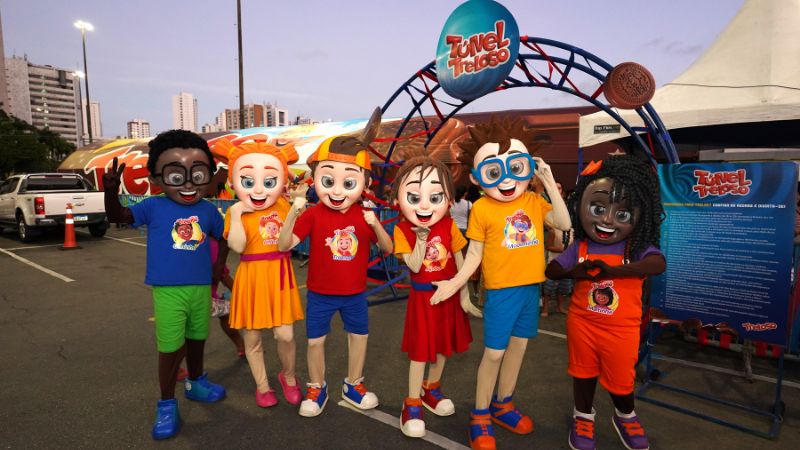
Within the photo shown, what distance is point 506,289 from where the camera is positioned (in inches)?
108

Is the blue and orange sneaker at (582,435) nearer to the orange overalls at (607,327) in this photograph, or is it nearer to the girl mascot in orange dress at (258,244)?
the orange overalls at (607,327)

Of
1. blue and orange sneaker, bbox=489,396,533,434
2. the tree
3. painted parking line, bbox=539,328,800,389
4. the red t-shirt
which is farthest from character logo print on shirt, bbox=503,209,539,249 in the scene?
the tree

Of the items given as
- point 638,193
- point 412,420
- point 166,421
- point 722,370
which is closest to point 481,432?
point 412,420

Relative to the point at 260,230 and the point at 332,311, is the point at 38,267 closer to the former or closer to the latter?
the point at 260,230

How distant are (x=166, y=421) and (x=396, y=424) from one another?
1.49 m

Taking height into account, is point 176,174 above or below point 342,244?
above

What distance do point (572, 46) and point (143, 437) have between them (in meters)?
4.72

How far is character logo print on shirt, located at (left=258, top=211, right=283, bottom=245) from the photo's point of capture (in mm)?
3105

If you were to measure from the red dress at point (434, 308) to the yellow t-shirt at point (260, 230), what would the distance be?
863mm

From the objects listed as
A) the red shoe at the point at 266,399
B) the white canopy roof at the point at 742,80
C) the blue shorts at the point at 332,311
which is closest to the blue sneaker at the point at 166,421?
the red shoe at the point at 266,399

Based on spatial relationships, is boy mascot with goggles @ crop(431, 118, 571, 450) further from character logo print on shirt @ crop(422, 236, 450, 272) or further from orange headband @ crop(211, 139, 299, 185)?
orange headband @ crop(211, 139, 299, 185)

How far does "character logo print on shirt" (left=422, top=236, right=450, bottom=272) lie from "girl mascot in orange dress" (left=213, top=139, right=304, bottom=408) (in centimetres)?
103

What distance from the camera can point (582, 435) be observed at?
109 inches

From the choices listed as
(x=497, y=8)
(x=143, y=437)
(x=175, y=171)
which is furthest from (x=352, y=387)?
(x=497, y=8)
